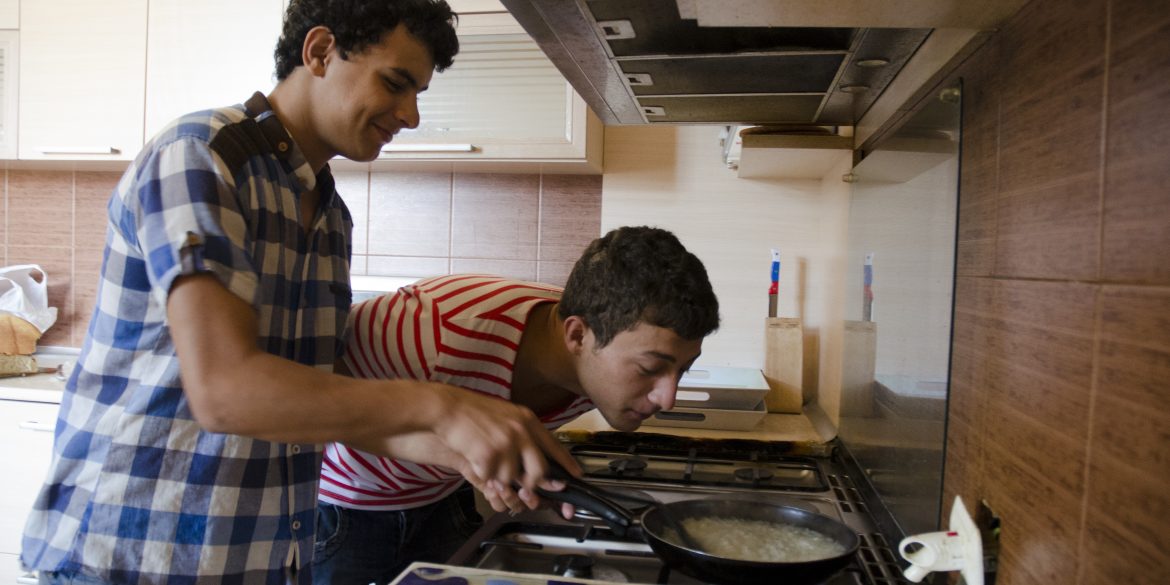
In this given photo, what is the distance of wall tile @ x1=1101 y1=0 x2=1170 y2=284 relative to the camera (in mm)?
437

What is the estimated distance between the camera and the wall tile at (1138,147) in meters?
0.44

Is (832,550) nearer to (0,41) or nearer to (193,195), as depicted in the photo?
(193,195)

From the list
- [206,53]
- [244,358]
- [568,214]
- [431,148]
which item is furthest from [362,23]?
[206,53]

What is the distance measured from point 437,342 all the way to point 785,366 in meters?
1.10

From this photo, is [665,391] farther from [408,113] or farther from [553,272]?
[553,272]

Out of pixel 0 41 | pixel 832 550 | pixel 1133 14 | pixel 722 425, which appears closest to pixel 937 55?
pixel 1133 14

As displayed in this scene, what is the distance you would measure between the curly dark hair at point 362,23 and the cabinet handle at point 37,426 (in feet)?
4.53

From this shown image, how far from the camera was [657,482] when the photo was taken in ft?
4.44

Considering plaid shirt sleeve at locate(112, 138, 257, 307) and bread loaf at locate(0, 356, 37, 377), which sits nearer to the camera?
plaid shirt sleeve at locate(112, 138, 257, 307)

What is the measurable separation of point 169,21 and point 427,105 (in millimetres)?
732

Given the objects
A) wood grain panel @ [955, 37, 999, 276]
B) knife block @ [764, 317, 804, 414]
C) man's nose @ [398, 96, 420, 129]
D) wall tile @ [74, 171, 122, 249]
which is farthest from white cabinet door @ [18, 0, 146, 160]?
wood grain panel @ [955, 37, 999, 276]

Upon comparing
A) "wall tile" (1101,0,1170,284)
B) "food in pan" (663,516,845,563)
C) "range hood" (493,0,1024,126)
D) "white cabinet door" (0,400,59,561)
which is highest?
"range hood" (493,0,1024,126)

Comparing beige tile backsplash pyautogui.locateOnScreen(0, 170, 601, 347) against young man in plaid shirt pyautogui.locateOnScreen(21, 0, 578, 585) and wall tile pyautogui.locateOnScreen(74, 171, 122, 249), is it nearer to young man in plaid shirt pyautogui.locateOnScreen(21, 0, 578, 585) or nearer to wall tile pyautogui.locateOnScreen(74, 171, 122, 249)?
wall tile pyautogui.locateOnScreen(74, 171, 122, 249)

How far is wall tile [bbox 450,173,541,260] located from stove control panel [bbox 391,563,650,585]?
1276mm
